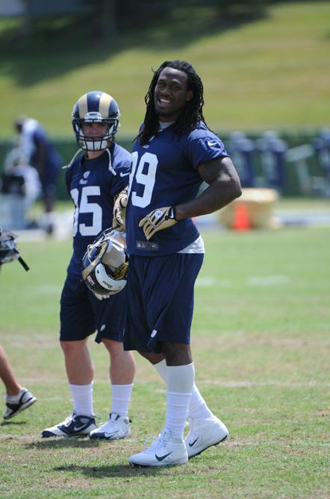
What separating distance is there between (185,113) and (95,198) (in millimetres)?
1071

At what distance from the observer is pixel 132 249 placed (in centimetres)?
545

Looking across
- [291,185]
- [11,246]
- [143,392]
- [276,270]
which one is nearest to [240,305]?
[276,270]

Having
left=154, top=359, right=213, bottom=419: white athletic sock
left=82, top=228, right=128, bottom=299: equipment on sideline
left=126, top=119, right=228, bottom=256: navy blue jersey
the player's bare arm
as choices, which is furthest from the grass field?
the player's bare arm

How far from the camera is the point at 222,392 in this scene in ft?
23.1

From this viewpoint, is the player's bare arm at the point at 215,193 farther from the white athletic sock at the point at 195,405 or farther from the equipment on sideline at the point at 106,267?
the white athletic sock at the point at 195,405

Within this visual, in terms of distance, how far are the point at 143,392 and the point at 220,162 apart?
2.56 meters

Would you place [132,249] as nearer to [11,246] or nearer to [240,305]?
[11,246]

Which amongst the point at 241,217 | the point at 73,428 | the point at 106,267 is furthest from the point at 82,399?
the point at 241,217

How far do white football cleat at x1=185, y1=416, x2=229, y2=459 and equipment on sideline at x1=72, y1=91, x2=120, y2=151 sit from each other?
1871 millimetres

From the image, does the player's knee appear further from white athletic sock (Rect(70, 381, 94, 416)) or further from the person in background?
the person in background

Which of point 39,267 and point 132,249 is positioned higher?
point 132,249

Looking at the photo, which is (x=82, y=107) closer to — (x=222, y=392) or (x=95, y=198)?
(x=95, y=198)

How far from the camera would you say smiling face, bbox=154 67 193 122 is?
17.6ft

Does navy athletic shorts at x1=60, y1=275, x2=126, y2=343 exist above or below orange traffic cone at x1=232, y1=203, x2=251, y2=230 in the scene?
above
